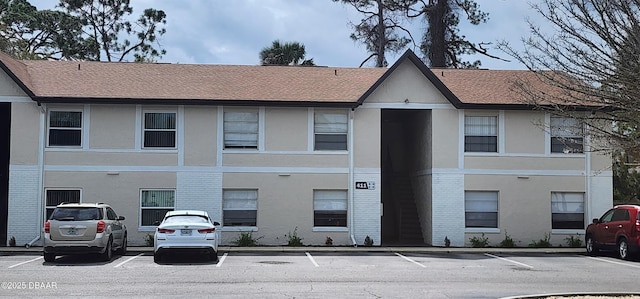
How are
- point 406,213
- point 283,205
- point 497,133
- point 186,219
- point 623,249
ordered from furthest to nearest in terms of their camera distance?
point 406,213 → point 497,133 → point 283,205 → point 623,249 → point 186,219

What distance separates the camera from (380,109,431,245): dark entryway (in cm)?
2912

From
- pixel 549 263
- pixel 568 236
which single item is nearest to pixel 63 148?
pixel 549 263

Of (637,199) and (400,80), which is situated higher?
(400,80)

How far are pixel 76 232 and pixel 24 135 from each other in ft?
26.4

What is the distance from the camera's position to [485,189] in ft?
91.4

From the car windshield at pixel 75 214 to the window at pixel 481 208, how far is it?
540 inches

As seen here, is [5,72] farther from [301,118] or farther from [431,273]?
[431,273]

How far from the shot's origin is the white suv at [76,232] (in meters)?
19.8

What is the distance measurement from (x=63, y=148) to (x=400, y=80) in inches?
487

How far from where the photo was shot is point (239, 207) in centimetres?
2720

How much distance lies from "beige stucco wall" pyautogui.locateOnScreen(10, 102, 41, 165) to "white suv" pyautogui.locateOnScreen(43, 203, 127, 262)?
22.7ft

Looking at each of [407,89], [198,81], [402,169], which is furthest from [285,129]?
[402,169]

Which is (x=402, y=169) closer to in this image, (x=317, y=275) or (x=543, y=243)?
(x=543, y=243)

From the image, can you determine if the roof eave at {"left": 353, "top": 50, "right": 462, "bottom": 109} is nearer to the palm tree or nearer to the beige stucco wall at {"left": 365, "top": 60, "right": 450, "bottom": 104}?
the beige stucco wall at {"left": 365, "top": 60, "right": 450, "bottom": 104}
